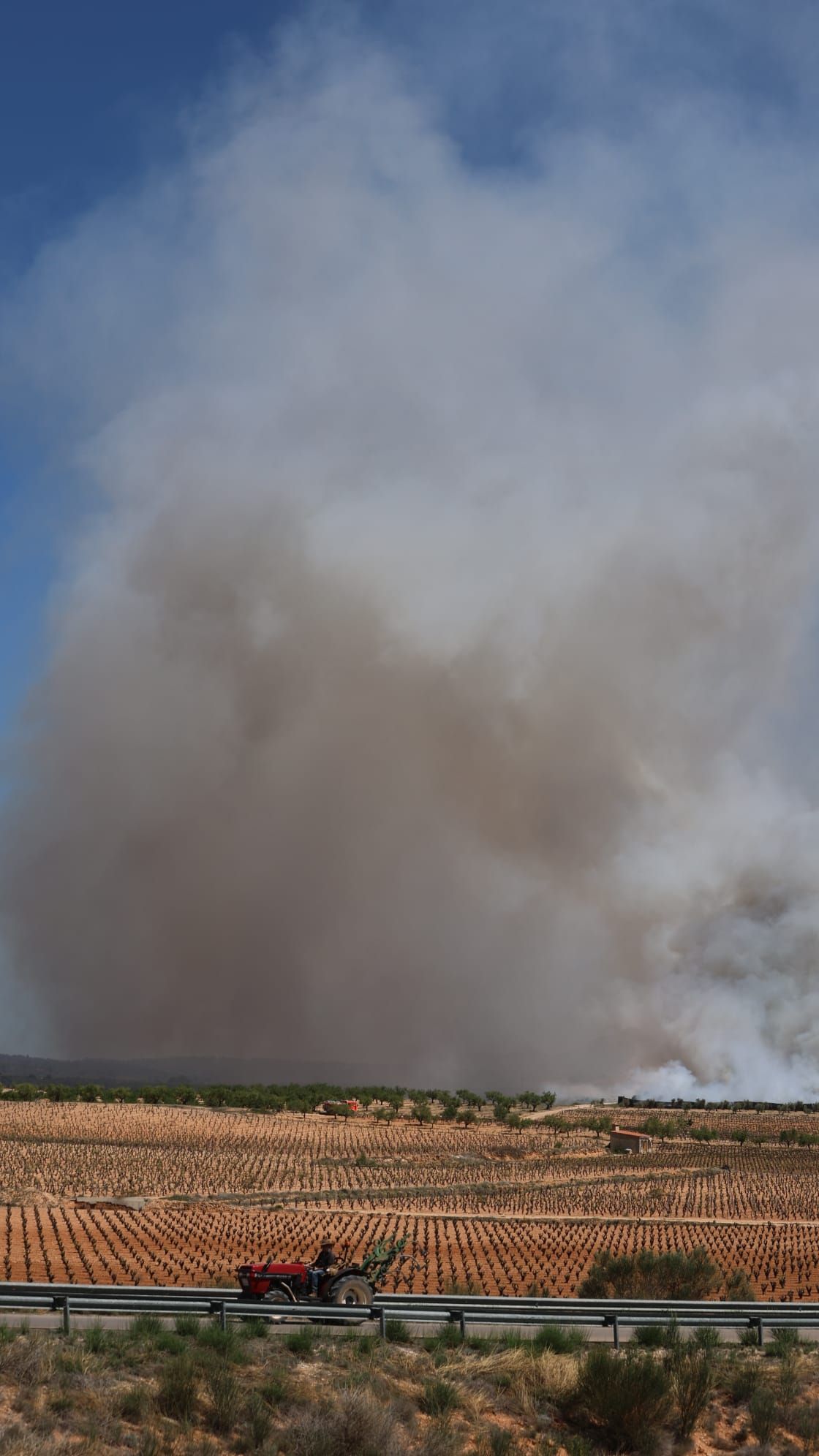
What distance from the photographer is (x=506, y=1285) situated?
28188 mm

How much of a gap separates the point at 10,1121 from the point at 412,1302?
8219cm

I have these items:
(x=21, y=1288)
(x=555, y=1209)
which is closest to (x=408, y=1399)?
(x=21, y=1288)

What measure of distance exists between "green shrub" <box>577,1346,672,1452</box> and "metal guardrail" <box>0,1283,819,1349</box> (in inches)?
62.5

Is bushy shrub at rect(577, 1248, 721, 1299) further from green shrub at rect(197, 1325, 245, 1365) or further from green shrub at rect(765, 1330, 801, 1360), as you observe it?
green shrub at rect(197, 1325, 245, 1365)

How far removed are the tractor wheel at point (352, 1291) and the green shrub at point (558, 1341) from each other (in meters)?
4.04

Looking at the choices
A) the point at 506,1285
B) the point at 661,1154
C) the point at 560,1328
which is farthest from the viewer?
the point at 661,1154

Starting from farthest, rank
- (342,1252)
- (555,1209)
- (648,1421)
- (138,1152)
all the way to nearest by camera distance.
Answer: (138,1152), (555,1209), (342,1252), (648,1421)

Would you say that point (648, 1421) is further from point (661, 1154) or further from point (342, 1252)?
point (661, 1154)

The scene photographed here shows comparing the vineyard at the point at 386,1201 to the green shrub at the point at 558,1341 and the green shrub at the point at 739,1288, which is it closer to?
the green shrub at the point at 739,1288

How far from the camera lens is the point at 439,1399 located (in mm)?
15094

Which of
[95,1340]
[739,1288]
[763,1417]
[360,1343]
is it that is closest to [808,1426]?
[763,1417]

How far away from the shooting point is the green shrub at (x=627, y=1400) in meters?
14.9

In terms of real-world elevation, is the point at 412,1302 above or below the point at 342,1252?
above

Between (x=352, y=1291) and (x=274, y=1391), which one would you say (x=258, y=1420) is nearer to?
(x=274, y=1391)
